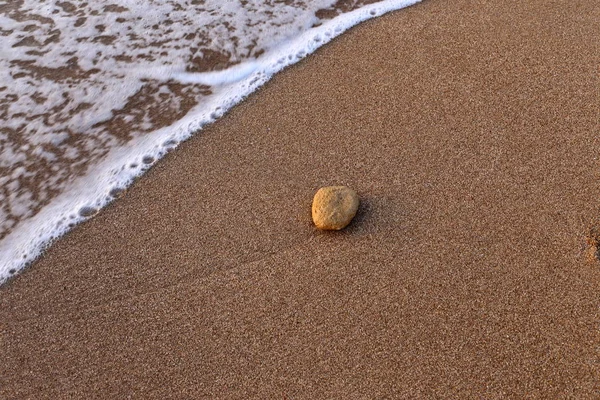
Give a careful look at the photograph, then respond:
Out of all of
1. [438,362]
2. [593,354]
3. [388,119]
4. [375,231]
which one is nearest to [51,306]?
[375,231]

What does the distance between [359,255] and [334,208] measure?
8.0 inches

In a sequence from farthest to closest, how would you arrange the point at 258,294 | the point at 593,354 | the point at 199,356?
the point at 258,294
the point at 199,356
the point at 593,354

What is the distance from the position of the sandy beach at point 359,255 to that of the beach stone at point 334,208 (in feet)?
0.17

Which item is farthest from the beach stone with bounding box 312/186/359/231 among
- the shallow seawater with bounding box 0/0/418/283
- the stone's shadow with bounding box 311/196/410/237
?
the shallow seawater with bounding box 0/0/418/283

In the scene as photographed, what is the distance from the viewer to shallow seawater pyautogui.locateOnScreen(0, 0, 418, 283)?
238 cm

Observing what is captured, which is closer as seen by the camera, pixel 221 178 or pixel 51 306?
pixel 51 306

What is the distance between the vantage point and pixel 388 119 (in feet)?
7.97

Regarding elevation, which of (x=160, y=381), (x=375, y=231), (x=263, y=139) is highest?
(x=263, y=139)

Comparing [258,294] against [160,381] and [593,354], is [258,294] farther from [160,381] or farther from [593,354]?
[593,354]

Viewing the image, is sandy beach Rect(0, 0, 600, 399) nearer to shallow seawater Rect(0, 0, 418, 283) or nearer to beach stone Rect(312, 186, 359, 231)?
beach stone Rect(312, 186, 359, 231)

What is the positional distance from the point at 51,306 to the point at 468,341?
1.47 m

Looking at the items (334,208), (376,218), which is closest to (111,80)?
(334,208)

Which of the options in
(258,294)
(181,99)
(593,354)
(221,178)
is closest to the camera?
(593,354)

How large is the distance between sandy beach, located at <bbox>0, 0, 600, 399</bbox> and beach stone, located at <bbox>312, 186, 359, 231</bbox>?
0.05m
